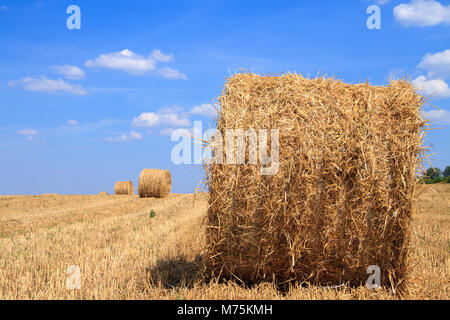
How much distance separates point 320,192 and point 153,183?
53.8 feet

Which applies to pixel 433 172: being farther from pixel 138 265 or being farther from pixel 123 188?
pixel 123 188

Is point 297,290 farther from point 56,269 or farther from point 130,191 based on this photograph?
point 130,191

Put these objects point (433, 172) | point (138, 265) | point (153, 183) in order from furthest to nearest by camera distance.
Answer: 1. point (153, 183)
2. point (138, 265)
3. point (433, 172)

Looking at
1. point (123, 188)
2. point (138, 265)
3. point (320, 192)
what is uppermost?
point (320, 192)

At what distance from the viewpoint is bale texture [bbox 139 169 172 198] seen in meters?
19.9

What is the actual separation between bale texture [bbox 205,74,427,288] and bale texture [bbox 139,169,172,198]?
1568cm

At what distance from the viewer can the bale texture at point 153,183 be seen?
19.9 metres

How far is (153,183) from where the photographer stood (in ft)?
65.3

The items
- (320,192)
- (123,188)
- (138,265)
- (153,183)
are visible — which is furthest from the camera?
(123,188)

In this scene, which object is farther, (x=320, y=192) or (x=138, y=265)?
(x=138, y=265)

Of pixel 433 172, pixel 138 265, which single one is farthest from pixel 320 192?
pixel 138 265

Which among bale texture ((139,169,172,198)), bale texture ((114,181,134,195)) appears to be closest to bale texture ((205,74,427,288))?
bale texture ((139,169,172,198))

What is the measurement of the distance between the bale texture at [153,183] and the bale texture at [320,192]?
1568 cm
